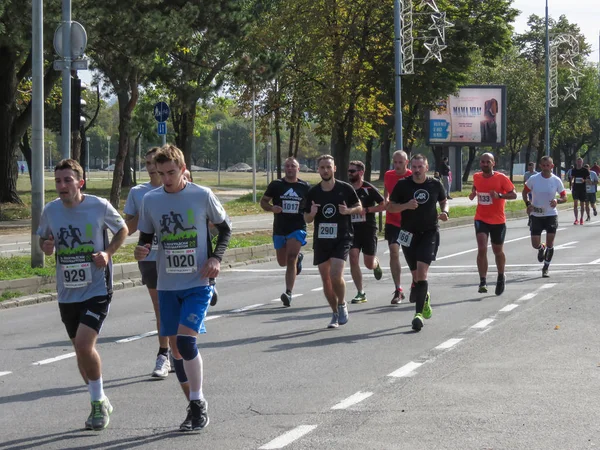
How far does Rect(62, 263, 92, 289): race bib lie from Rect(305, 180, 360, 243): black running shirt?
15.3 feet

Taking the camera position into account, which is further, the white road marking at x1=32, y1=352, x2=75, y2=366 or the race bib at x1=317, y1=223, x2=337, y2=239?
the race bib at x1=317, y1=223, x2=337, y2=239

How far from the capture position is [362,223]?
13.6 m

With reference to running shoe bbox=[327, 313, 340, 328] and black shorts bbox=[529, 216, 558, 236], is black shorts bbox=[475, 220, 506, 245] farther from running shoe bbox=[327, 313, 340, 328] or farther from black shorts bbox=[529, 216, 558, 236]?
running shoe bbox=[327, 313, 340, 328]

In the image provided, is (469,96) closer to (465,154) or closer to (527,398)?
(527,398)

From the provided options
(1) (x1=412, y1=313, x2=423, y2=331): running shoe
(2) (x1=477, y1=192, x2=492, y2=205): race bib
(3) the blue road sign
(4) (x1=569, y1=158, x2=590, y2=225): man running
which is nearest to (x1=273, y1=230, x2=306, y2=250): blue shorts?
(2) (x1=477, y1=192, x2=492, y2=205): race bib

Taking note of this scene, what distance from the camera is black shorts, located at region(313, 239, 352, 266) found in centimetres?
1131

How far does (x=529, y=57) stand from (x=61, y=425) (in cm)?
9537

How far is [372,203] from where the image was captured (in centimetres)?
1299

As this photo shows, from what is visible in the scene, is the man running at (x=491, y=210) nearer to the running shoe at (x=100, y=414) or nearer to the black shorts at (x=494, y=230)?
the black shorts at (x=494, y=230)

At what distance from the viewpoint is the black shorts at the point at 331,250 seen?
11312 millimetres

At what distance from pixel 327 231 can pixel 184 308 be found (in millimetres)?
4655

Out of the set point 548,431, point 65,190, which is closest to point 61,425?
point 65,190

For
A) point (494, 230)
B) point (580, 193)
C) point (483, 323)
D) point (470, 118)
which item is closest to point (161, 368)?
point (483, 323)

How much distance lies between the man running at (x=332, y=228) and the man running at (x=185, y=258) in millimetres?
4325
